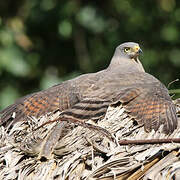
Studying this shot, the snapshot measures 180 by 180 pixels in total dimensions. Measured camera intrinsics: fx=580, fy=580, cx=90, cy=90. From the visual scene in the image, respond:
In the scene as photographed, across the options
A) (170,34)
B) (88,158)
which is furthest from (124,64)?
(170,34)

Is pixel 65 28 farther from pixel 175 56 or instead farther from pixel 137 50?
pixel 137 50

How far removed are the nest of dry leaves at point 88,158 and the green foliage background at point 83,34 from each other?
6.90 metres

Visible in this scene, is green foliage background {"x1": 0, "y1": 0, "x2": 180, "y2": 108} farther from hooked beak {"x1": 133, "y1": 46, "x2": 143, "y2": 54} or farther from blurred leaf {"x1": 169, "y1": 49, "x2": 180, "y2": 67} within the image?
hooked beak {"x1": 133, "y1": 46, "x2": 143, "y2": 54}

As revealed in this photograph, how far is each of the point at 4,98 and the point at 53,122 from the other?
598 cm

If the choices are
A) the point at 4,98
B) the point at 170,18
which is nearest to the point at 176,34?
the point at 170,18

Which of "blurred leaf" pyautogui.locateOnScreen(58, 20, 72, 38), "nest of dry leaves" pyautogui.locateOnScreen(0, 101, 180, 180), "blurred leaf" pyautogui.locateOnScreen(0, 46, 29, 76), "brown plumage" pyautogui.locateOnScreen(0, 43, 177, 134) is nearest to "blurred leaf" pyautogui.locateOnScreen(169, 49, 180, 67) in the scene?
"blurred leaf" pyautogui.locateOnScreen(58, 20, 72, 38)

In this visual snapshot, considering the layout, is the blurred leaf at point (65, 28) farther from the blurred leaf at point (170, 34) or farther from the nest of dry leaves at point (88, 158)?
the nest of dry leaves at point (88, 158)

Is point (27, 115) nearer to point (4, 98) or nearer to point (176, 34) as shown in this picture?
point (4, 98)

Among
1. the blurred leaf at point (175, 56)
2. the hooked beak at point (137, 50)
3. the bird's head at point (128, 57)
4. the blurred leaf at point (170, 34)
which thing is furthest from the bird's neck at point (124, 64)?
the blurred leaf at point (170, 34)

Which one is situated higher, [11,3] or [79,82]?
[11,3]

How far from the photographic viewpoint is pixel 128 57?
8016mm

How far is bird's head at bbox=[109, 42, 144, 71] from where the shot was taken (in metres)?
7.85

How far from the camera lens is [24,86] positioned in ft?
39.0

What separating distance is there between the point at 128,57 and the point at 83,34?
198 inches
